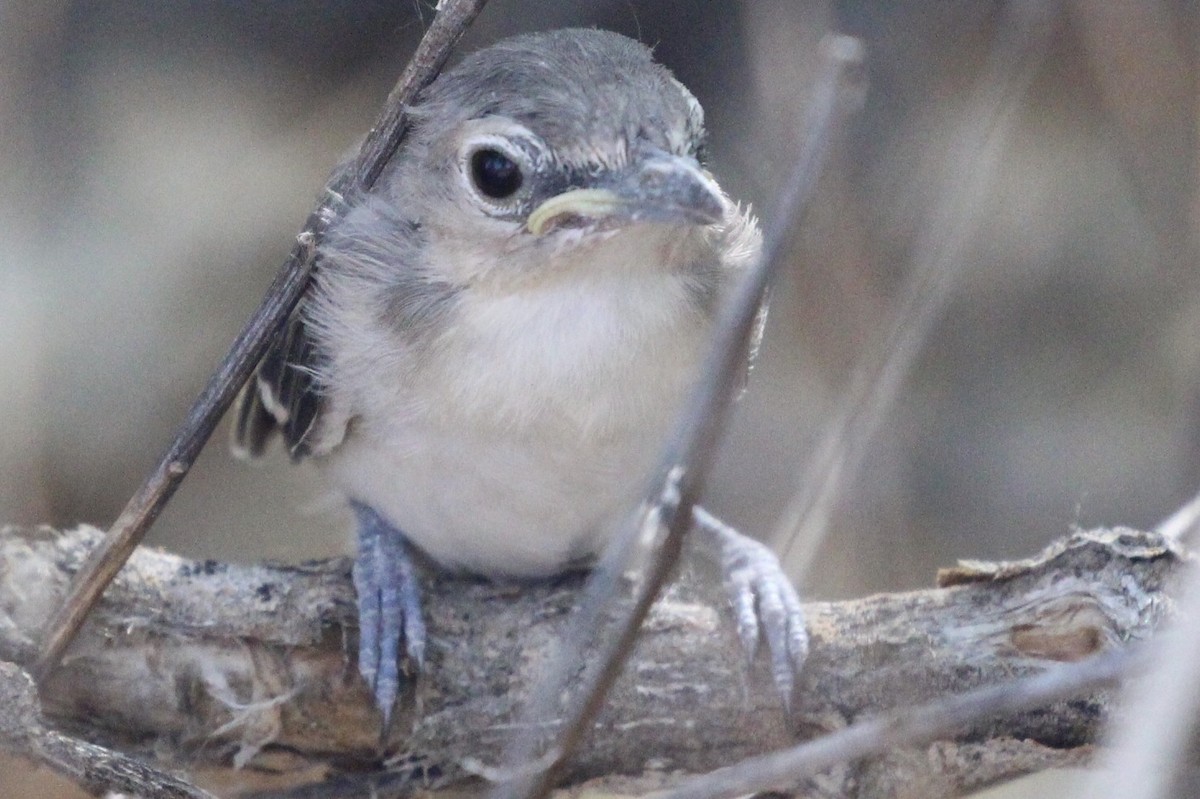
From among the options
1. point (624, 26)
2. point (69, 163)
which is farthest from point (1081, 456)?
point (69, 163)

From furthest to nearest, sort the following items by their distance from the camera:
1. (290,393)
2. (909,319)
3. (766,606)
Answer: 1. (290,393)
2. (766,606)
3. (909,319)

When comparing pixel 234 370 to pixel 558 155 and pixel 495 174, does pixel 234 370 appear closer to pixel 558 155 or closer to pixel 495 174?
pixel 495 174

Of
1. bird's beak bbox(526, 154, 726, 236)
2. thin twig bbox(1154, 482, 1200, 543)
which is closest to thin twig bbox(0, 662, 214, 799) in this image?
bird's beak bbox(526, 154, 726, 236)

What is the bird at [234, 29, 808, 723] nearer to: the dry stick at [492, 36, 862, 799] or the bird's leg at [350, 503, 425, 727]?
the bird's leg at [350, 503, 425, 727]

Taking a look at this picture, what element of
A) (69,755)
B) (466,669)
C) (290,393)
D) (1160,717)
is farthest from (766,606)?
(1160,717)

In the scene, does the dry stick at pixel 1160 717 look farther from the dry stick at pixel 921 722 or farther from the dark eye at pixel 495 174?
the dark eye at pixel 495 174

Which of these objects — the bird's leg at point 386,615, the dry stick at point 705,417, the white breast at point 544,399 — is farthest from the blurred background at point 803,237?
the dry stick at point 705,417

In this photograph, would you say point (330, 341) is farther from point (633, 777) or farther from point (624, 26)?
point (624, 26)

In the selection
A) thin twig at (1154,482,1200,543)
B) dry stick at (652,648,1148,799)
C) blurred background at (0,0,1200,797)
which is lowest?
dry stick at (652,648,1148,799)

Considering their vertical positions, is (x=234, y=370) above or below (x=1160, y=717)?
above
